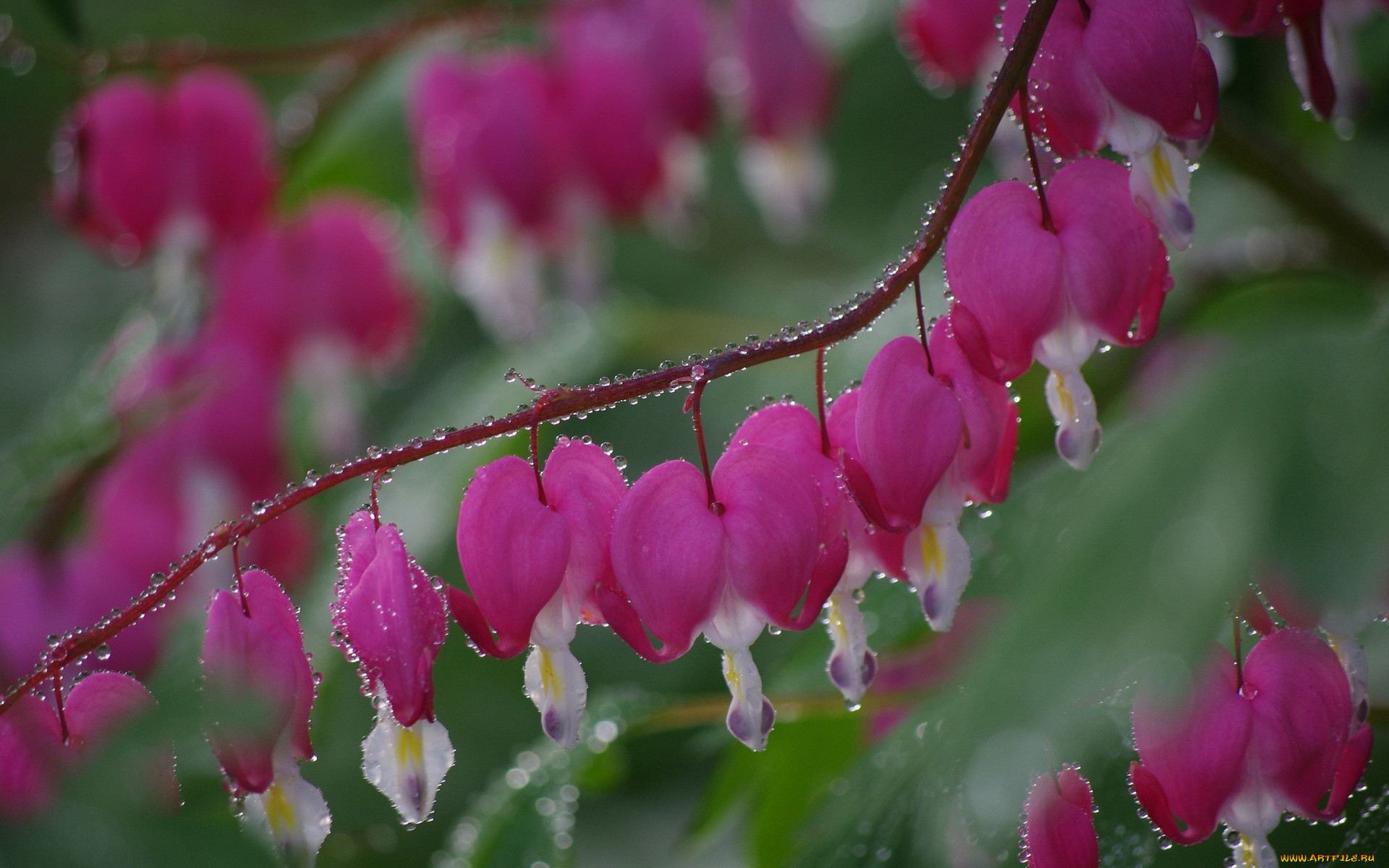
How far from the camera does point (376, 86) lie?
1591mm

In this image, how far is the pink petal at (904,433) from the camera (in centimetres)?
44

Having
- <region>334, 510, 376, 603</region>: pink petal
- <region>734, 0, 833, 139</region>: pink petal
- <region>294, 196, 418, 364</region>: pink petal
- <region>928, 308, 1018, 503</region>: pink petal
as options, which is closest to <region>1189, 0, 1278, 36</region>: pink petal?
<region>928, 308, 1018, 503</region>: pink petal

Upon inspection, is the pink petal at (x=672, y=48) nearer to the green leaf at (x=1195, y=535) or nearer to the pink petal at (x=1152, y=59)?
the pink petal at (x=1152, y=59)

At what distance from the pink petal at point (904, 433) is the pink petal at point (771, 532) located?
0.03 metres

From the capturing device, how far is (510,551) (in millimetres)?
445

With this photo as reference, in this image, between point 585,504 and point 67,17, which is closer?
point 585,504

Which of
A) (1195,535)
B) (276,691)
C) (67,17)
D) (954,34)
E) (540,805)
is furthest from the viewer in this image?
(954,34)

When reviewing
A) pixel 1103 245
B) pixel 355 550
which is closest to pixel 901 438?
pixel 1103 245

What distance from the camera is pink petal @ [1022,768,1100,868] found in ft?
1.53

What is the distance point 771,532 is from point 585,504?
2.9 inches

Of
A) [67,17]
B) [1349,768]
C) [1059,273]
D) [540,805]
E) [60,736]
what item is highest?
[67,17]

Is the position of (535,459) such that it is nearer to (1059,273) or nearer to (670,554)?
(670,554)

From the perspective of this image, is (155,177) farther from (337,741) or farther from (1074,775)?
(1074,775)

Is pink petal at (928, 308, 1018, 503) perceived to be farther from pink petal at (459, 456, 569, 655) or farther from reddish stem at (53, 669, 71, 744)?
reddish stem at (53, 669, 71, 744)
